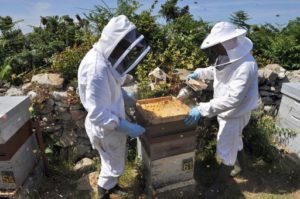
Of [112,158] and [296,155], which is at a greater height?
[112,158]

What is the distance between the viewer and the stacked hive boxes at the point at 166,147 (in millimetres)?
3277

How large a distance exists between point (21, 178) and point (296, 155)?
13.3 ft

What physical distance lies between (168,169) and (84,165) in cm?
150

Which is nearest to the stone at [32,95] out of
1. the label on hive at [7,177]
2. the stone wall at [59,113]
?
the stone wall at [59,113]

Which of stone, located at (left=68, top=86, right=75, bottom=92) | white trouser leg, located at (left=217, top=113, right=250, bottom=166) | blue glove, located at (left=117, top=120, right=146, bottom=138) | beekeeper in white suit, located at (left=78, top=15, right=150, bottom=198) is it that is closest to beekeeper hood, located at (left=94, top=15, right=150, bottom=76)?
beekeeper in white suit, located at (left=78, top=15, right=150, bottom=198)

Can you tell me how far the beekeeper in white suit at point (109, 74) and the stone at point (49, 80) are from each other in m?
1.54

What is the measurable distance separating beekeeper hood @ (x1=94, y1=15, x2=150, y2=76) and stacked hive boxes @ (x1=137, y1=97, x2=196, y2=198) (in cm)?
69

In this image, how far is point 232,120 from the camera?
3666mm

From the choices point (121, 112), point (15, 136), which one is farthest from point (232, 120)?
point (15, 136)

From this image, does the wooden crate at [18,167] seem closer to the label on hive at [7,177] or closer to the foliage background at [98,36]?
the label on hive at [7,177]

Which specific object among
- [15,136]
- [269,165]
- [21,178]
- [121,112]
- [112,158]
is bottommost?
[269,165]

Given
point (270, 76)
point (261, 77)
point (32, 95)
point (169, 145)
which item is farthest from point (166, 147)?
point (270, 76)

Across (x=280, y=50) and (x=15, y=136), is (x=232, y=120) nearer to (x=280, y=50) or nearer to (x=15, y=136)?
(x=15, y=136)

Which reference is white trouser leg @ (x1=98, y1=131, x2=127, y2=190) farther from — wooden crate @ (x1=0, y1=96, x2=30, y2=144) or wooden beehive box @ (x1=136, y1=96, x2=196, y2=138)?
wooden crate @ (x1=0, y1=96, x2=30, y2=144)
